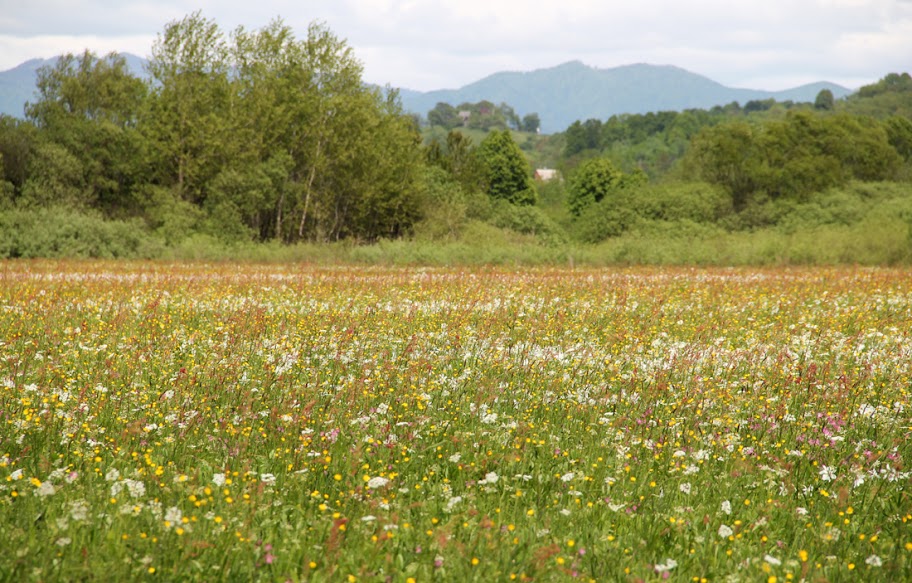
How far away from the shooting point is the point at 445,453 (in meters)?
6.54

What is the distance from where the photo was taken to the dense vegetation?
36.4 m

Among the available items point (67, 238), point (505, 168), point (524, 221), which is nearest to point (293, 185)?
Result: point (67, 238)

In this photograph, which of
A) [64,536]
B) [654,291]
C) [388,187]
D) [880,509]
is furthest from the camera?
[388,187]

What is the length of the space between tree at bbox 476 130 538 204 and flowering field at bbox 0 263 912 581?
7746cm

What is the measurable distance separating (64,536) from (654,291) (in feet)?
53.8

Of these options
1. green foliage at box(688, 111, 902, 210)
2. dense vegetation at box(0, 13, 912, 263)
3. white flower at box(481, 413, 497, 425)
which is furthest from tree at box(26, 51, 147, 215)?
green foliage at box(688, 111, 902, 210)

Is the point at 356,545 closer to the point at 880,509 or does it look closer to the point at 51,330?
the point at 880,509

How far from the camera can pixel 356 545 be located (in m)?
4.68

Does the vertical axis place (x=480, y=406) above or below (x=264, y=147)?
below

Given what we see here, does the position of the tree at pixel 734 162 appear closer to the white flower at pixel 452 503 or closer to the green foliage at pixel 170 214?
the green foliage at pixel 170 214

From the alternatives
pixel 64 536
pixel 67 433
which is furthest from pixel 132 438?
pixel 64 536

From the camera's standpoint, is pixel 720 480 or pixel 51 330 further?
pixel 51 330

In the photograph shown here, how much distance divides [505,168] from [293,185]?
42.9 m

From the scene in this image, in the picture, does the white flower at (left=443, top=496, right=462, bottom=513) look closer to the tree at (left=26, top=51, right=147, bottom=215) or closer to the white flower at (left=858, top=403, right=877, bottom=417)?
the white flower at (left=858, top=403, right=877, bottom=417)
